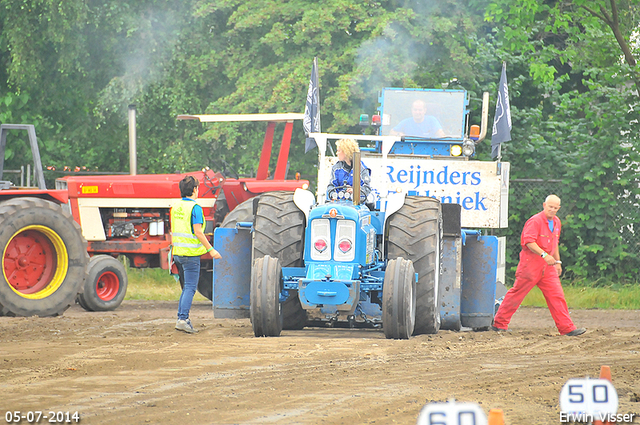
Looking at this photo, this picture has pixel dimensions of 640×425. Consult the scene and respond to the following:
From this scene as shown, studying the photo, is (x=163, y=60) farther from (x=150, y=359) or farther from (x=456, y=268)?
(x=150, y=359)

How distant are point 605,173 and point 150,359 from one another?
10.5 meters

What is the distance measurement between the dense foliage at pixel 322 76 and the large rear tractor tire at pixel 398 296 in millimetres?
7857

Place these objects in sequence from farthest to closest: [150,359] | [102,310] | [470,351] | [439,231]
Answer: [102,310], [439,231], [470,351], [150,359]

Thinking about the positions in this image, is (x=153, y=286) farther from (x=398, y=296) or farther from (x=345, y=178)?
(x=398, y=296)

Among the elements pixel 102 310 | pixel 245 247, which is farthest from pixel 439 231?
pixel 102 310

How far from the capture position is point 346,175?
9.88m

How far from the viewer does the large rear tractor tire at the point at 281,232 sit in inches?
372

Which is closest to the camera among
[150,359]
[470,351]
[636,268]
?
[150,359]

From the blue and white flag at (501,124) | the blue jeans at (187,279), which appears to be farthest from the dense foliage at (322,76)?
the blue jeans at (187,279)

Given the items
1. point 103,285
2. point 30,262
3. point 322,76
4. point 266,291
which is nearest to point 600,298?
point 322,76

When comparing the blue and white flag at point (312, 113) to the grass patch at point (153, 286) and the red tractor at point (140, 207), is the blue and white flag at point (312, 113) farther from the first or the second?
the grass patch at point (153, 286)

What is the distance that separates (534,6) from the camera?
56.0 ft

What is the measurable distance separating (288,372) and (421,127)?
7448 mm

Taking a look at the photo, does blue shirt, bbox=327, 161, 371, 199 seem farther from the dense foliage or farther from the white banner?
the dense foliage
